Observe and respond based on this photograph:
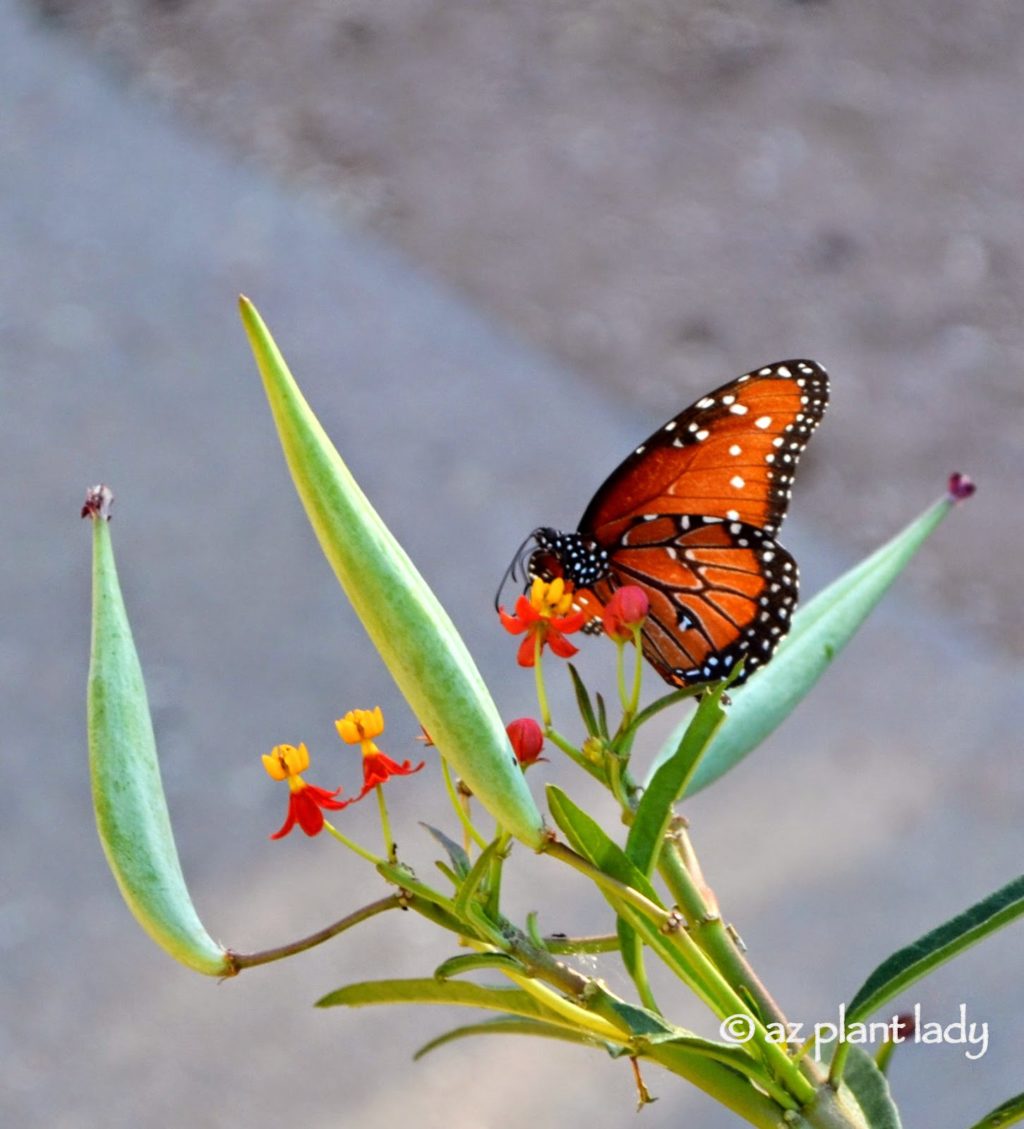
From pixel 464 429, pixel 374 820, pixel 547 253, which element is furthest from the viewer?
pixel 547 253

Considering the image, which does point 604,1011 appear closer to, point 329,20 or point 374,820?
point 374,820

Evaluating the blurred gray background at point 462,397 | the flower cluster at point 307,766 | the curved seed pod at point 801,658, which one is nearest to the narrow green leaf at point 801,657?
the curved seed pod at point 801,658

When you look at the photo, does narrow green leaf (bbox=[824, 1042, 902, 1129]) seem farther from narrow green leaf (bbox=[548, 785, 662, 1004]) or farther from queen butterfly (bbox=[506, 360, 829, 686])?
queen butterfly (bbox=[506, 360, 829, 686])

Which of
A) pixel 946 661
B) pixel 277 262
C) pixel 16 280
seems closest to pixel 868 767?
pixel 946 661

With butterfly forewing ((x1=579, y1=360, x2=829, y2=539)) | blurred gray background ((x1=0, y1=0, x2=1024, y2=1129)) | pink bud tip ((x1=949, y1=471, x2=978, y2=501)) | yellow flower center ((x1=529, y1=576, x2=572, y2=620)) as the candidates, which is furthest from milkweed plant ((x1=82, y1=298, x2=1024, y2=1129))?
blurred gray background ((x1=0, y1=0, x2=1024, y2=1129))

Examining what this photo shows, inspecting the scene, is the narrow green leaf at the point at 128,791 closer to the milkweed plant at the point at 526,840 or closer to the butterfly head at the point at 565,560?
the milkweed plant at the point at 526,840

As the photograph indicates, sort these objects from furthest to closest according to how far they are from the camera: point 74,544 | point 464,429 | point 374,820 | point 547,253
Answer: point 547,253 < point 464,429 < point 74,544 < point 374,820

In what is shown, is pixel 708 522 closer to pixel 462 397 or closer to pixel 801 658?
pixel 801 658
